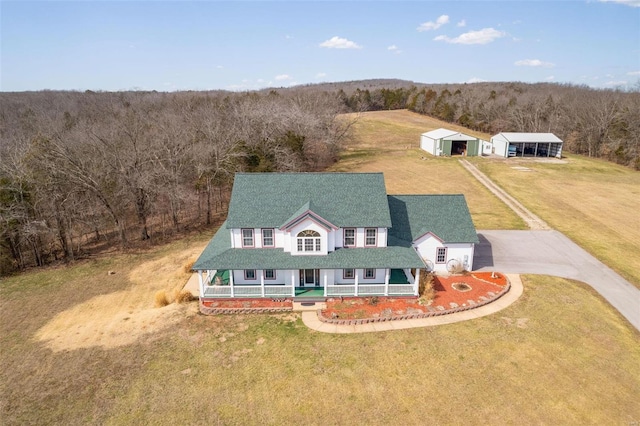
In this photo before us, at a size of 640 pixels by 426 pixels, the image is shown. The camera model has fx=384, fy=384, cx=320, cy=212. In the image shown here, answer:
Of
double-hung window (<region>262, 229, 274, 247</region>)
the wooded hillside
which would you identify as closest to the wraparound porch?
double-hung window (<region>262, 229, 274, 247</region>)

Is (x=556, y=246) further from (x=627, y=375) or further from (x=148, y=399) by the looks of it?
(x=148, y=399)

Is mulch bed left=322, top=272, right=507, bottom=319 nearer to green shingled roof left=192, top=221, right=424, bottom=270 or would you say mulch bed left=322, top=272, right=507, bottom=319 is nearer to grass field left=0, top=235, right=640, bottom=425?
grass field left=0, top=235, right=640, bottom=425

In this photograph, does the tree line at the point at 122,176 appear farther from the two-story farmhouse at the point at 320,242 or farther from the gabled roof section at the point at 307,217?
the gabled roof section at the point at 307,217

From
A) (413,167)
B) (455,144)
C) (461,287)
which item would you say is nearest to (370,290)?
(461,287)

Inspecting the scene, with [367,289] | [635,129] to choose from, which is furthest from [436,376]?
[635,129]

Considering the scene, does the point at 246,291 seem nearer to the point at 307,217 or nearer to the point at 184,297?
the point at 184,297

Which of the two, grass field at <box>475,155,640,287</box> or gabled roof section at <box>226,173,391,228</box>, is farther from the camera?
grass field at <box>475,155,640,287</box>

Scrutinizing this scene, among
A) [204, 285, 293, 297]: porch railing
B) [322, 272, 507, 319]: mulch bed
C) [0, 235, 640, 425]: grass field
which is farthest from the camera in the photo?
[204, 285, 293, 297]: porch railing
